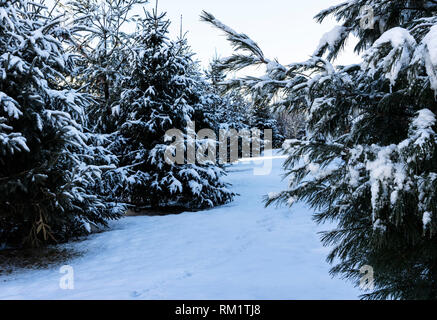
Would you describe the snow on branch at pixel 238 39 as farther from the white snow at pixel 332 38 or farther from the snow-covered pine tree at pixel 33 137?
the snow-covered pine tree at pixel 33 137

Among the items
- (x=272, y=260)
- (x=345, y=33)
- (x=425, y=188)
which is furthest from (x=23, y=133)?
(x=425, y=188)

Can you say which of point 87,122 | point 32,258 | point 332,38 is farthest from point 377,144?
point 87,122

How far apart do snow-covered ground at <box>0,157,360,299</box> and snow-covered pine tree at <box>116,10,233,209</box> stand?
64.2 inches

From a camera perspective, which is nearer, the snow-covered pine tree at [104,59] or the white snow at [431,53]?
the white snow at [431,53]

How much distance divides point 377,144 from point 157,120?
7766 millimetres

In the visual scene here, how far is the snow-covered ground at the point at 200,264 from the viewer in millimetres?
3615

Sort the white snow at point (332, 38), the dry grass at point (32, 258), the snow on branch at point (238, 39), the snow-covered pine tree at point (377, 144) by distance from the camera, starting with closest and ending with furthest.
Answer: the snow-covered pine tree at point (377, 144)
the snow on branch at point (238, 39)
the white snow at point (332, 38)
the dry grass at point (32, 258)

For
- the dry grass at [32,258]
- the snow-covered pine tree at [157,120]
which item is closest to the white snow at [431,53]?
the dry grass at [32,258]

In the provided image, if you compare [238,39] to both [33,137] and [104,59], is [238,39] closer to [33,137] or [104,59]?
[33,137]

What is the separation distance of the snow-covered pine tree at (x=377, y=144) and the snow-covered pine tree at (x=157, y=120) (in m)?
6.67

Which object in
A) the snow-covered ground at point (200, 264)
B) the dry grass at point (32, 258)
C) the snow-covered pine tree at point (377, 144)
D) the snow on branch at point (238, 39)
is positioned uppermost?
the snow on branch at point (238, 39)

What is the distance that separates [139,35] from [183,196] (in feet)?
16.8

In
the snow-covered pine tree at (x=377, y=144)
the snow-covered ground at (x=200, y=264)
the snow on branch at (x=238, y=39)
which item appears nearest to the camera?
the snow-covered pine tree at (x=377, y=144)
